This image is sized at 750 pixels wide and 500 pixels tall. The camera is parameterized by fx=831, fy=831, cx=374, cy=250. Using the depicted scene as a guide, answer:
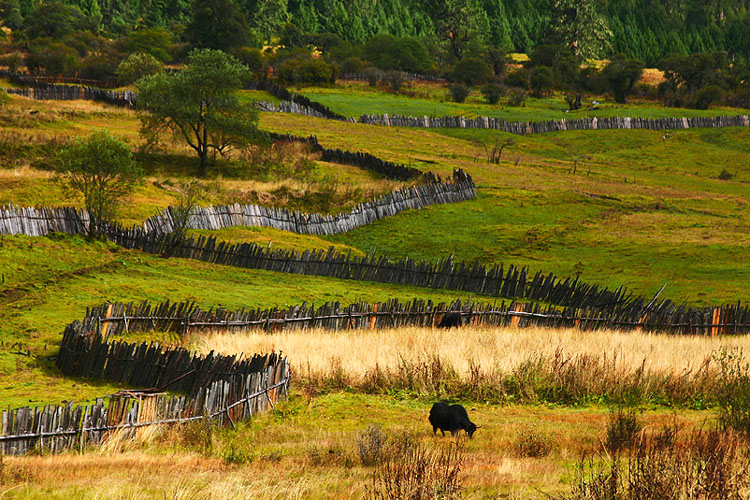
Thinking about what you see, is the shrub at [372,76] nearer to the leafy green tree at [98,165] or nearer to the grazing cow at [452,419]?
the leafy green tree at [98,165]

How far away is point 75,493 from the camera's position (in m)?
7.82

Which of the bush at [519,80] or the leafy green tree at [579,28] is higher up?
the leafy green tree at [579,28]

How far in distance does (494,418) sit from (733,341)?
8.97m

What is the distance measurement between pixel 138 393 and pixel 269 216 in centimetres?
1902

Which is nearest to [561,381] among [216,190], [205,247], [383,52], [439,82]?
[205,247]

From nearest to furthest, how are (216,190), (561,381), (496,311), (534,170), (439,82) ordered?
(561,381) < (496,311) < (216,190) < (534,170) < (439,82)

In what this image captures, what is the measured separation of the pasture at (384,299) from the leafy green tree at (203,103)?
1.53 m

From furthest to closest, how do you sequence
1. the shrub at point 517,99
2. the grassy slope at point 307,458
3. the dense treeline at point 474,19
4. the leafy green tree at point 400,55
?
1. the dense treeline at point 474,19
2. the leafy green tree at point 400,55
3. the shrub at point 517,99
4. the grassy slope at point 307,458

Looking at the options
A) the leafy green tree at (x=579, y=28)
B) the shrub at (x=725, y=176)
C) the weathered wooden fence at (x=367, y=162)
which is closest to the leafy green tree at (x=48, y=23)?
the weathered wooden fence at (x=367, y=162)

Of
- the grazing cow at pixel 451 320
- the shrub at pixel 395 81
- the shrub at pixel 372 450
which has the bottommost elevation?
the grazing cow at pixel 451 320

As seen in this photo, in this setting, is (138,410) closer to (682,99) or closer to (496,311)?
(496,311)

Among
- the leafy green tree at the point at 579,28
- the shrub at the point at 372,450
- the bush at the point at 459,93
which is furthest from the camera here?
the leafy green tree at the point at 579,28

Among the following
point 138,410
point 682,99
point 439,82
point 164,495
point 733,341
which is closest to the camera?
point 164,495

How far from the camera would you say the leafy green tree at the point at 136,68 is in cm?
7056
